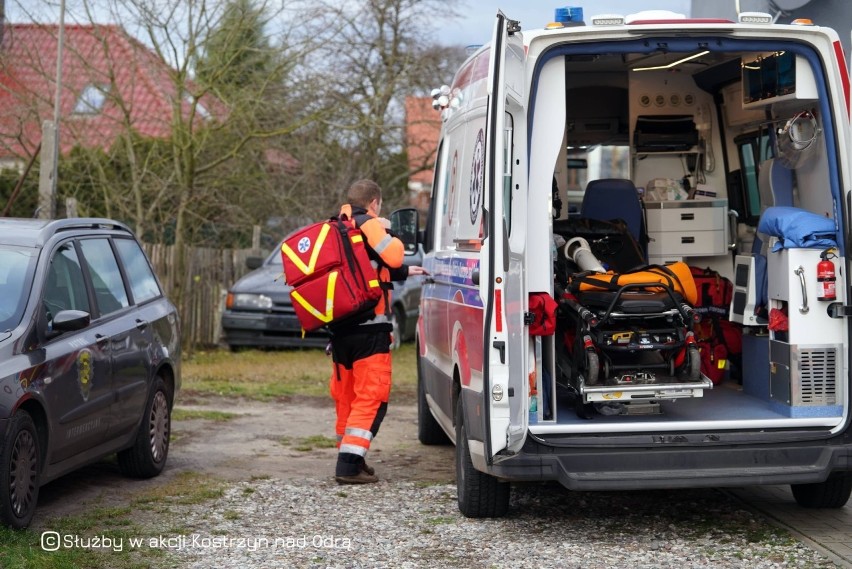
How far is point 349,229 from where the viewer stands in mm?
8055

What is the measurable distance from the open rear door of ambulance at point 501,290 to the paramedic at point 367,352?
1968 millimetres

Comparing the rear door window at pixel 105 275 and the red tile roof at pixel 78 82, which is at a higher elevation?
the red tile roof at pixel 78 82

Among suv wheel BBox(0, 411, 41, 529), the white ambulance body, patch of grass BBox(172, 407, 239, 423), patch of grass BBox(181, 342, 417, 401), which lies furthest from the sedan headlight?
suv wheel BBox(0, 411, 41, 529)

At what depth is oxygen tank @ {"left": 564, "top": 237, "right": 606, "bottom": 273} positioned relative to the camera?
7.88 m

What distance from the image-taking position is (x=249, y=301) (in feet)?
54.5

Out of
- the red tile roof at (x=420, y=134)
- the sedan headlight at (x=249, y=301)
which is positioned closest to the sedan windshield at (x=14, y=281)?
the sedan headlight at (x=249, y=301)

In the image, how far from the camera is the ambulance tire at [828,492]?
709 cm


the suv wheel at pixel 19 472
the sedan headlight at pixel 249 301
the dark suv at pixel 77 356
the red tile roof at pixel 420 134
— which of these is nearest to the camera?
the suv wheel at pixel 19 472

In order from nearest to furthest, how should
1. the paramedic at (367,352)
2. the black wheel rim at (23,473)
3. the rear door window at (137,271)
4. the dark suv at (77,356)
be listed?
1. the black wheel rim at (23,473)
2. the dark suv at (77,356)
3. the paramedic at (367,352)
4. the rear door window at (137,271)

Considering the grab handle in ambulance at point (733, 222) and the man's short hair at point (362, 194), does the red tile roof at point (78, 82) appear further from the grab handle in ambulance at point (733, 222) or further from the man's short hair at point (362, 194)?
the grab handle in ambulance at point (733, 222)

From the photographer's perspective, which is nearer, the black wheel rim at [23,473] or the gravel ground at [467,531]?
the gravel ground at [467,531]

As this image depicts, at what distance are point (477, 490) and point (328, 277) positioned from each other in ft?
5.74

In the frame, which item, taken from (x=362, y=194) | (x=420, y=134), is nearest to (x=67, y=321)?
(x=362, y=194)

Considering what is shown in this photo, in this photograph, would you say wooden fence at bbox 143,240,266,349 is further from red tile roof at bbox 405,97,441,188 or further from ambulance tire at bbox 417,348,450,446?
ambulance tire at bbox 417,348,450,446
